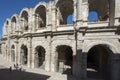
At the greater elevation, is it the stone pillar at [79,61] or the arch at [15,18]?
the arch at [15,18]

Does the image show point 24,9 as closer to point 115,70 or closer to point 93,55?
point 93,55

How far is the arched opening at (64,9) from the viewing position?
14.9 m

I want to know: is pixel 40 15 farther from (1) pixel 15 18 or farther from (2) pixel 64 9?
(1) pixel 15 18

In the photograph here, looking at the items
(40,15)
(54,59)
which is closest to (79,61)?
(54,59)

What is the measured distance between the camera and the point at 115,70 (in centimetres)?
1124

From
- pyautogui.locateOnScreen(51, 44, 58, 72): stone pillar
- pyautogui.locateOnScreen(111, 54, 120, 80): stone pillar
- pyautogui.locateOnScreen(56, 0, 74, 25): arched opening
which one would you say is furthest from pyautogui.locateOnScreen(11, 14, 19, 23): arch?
pyautogui.locateOnScreen(111, 54, 120, 80): stone pillar

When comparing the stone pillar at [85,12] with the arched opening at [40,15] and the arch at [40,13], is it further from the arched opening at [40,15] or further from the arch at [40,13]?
the arched opening at [40,15]

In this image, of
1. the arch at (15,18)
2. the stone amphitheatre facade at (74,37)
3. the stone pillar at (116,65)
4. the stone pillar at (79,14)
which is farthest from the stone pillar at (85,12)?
the arch at (15,18)

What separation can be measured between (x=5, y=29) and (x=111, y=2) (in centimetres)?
2056

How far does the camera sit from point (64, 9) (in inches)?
654

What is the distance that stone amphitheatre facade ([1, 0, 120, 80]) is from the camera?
11539 millimetres

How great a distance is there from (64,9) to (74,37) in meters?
5.06

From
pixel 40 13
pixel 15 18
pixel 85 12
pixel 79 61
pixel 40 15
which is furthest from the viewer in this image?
pixel 15 18

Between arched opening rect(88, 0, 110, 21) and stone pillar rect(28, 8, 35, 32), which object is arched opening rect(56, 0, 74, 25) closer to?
arched opening rect(88, 0, 110, 21)
